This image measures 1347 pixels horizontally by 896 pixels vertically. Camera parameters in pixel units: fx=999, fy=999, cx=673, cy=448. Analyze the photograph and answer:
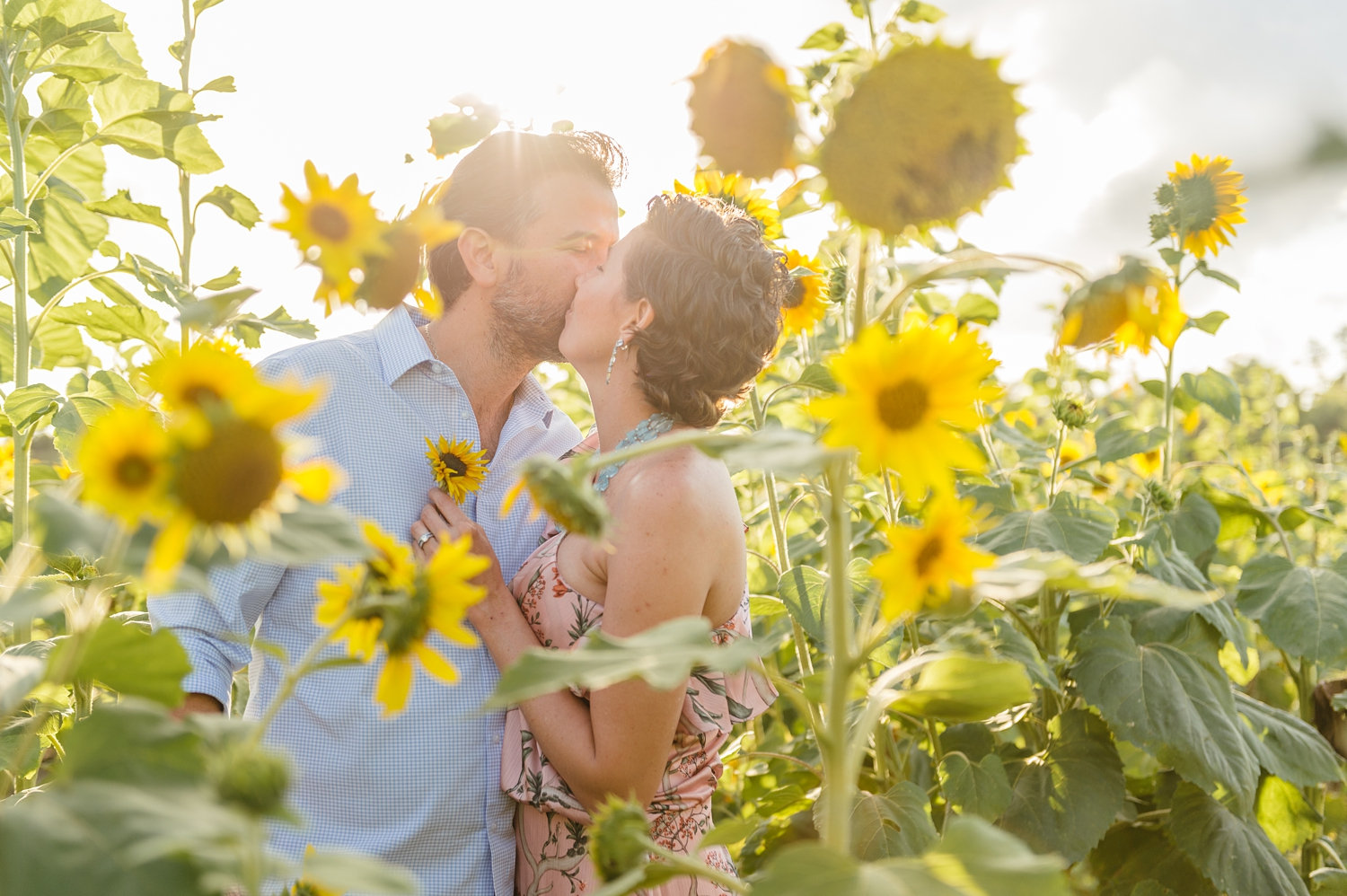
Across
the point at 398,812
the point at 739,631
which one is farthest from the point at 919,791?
the point at 398,812

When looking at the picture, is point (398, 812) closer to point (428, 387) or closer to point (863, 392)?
point (428, 387)

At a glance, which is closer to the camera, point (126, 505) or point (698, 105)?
point (126, 505)

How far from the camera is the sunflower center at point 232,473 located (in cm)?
48

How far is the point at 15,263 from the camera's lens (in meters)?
1.62

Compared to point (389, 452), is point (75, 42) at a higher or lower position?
higher

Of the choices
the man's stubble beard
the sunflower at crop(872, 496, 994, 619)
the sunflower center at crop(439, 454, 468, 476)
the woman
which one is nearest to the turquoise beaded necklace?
the woman

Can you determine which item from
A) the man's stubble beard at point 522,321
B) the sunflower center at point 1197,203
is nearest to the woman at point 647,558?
the man's stubble beard at point 522,321

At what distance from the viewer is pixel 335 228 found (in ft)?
2.40

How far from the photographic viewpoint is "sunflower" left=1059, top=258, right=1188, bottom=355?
640mm

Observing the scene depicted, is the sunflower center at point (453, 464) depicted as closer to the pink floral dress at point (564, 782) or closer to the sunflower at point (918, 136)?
the pink floral dress at point (564, 782)

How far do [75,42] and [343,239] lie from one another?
1.24 m

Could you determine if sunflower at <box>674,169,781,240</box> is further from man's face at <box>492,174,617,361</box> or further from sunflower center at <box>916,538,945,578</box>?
sunflower center at <box>916,538,945,578</box>

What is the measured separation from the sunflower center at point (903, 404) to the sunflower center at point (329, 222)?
41 cm

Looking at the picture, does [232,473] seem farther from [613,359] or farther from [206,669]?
[613,359]
